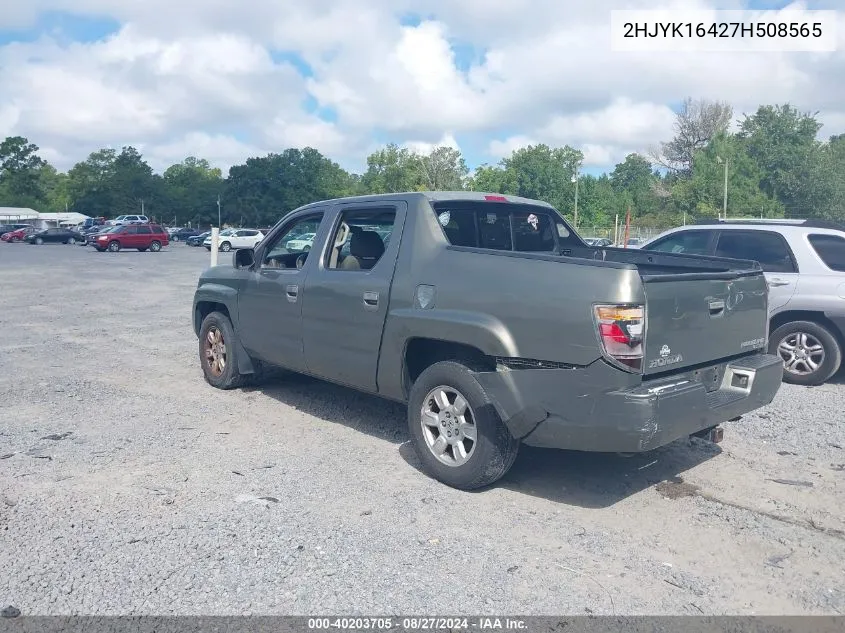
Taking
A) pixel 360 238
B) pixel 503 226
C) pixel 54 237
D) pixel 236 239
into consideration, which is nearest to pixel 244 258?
pixel 360 238

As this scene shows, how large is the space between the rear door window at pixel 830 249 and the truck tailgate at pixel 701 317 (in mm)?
3315

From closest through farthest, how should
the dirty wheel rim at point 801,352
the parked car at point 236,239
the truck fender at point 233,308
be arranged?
the truck fender at point 233,308 → the dirty wheel rim at point 801,352 → the parked car at point 236,239

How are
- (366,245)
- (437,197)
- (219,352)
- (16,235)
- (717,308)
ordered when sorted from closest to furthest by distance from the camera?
(717,308)
(437,197)
(366,245)
(219,352)
(16,235)

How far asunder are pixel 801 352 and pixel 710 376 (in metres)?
4.01

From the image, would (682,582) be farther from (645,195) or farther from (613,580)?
(645,195)

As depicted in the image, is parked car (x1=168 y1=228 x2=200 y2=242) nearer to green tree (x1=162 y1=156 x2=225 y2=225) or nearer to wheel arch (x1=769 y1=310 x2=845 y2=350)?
green tree (x1=162 y1=156 x2=225 y2=225)

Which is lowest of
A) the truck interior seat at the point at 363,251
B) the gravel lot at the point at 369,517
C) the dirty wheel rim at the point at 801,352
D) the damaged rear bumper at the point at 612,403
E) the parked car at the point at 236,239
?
the gravel lot at the point at 369,517

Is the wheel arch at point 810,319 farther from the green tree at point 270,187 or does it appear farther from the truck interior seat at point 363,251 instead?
the green tree at point 270,187

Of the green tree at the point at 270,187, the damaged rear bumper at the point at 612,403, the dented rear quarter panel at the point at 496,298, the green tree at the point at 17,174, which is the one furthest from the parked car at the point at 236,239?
the green tree at the point at 17,174

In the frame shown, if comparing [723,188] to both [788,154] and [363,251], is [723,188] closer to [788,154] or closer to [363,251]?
[788,154]

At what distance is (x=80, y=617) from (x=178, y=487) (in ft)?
5.12

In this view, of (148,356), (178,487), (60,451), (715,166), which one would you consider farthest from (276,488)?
(715,166)

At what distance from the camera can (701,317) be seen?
446cm

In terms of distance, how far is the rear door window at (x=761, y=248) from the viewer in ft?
26.5
